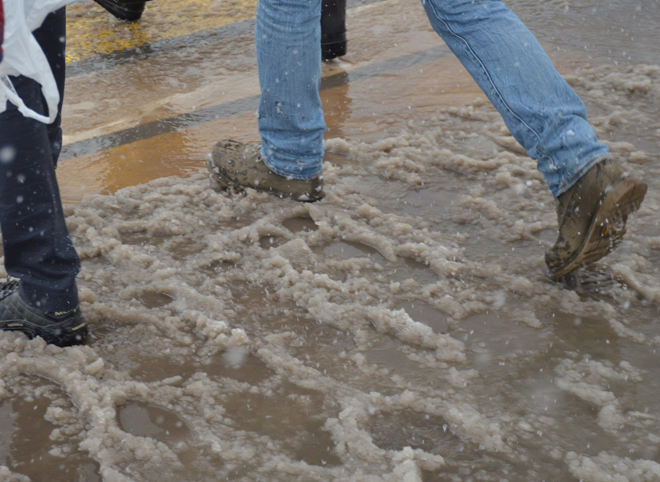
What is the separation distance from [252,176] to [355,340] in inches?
32.8

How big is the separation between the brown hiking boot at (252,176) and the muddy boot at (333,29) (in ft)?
3.53

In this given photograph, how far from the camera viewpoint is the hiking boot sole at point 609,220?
1.58 metres

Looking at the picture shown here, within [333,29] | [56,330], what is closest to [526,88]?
[56,330]

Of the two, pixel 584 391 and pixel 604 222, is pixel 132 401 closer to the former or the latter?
pixel 584 391

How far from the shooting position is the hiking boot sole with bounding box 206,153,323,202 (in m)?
2.25

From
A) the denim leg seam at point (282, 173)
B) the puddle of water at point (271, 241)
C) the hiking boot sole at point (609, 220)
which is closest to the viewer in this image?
the hiking boot sole at point (609, 220)

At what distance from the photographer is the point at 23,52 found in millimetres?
1217

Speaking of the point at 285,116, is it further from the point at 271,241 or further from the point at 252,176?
the point at 271,241

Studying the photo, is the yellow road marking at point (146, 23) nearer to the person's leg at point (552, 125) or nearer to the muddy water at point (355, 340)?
the muddy water at point (355, 340)

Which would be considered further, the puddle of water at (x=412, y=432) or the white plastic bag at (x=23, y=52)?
the puddle of water at (x=412, y=432)

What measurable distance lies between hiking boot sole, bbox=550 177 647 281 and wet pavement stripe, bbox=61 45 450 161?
1.67 metres

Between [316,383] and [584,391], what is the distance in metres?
0.60

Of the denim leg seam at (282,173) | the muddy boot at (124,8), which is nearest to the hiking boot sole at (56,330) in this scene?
the denim leg seam at (282,173)

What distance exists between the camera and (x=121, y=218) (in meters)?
2.17
